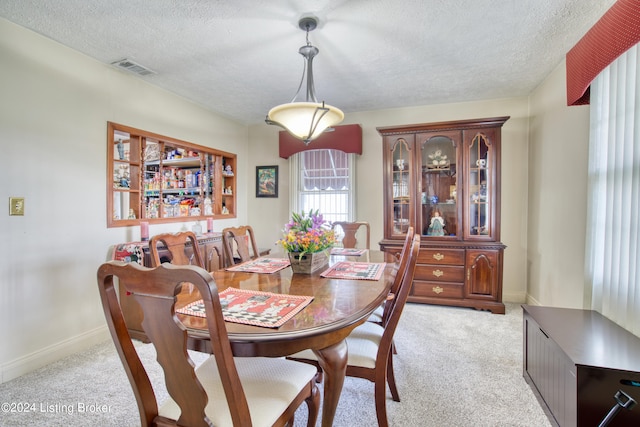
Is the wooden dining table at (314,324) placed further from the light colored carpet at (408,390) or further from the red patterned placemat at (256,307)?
the light colored carpet at (408,390)

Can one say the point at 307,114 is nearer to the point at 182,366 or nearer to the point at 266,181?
the point at 182,366

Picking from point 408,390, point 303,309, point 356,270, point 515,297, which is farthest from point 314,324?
point 515,297

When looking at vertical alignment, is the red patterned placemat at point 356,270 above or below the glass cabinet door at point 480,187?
below

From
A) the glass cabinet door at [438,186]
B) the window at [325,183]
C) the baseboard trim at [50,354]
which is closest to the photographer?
the baseboard trim at [50,354]

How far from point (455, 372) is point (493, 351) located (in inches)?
21.3

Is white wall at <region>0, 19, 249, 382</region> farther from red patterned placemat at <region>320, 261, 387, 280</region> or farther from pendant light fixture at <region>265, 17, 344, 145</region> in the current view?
red patterned placemat at <region>320, 261, 387, 280</region>

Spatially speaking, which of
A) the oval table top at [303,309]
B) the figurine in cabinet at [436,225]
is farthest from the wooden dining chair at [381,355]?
Result: the figurine in cabinet at [436,225]

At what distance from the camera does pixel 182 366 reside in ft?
3.01

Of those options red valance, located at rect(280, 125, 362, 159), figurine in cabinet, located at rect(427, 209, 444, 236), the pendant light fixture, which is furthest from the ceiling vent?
figurine in cabinet, located at rect(427, 209, 444, 236)

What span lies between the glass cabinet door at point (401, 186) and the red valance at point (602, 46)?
1704mm

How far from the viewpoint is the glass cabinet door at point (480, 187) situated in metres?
3.48

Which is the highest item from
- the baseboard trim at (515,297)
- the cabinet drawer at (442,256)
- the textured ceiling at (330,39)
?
the textured ceiling at (330,39)

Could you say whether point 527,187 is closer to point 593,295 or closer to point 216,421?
point 593,295

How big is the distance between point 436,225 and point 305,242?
237cm
